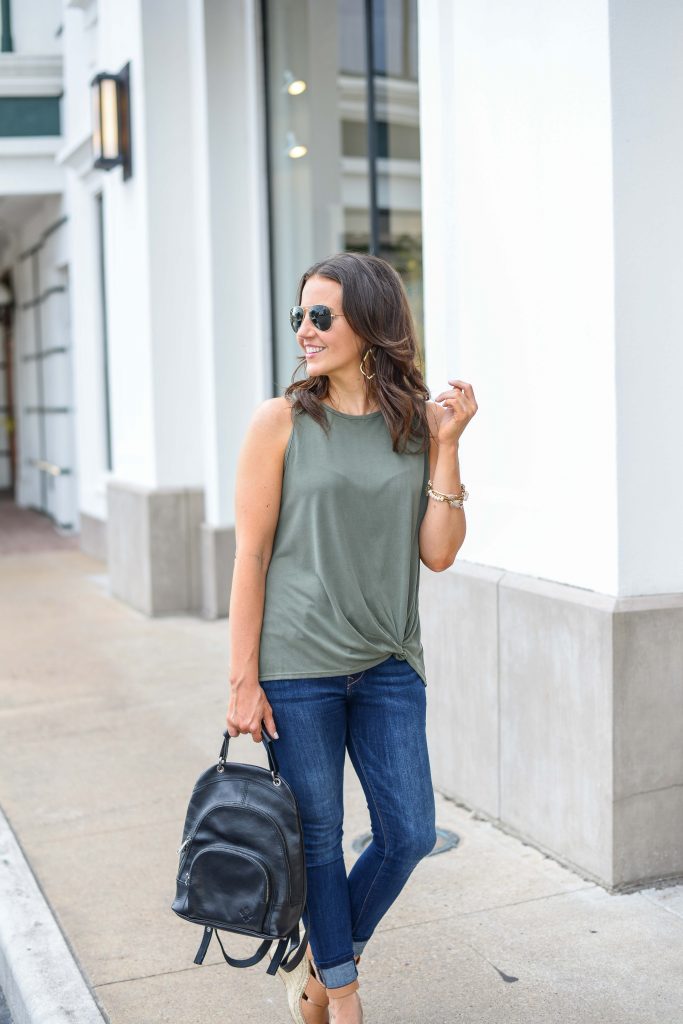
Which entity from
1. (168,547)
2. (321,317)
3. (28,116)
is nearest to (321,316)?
(321,317)

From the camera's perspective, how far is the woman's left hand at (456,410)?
2770 mm

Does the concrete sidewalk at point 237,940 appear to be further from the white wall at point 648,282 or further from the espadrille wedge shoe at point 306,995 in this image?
the white wall at point 648,282

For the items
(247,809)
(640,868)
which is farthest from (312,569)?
(640,868)

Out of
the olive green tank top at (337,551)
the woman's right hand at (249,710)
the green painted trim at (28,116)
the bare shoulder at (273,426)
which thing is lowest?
the woman's right hand at (249,710)

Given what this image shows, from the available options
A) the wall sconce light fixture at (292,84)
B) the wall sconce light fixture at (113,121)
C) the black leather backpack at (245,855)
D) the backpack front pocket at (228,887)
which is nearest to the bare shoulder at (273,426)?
the black leather backpack at (245,855)

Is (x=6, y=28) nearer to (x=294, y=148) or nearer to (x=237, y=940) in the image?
(x=294, y=148)

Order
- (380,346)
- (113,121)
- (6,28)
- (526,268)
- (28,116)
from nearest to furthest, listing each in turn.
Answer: (380,346), (526,268), (113,121), (28,116), (6,28)

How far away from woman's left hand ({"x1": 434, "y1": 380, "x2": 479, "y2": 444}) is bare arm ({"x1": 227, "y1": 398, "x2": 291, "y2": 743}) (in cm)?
36

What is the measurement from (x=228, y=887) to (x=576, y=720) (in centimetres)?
156

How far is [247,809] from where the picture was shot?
2.64 meters

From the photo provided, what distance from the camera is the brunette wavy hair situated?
2.70m

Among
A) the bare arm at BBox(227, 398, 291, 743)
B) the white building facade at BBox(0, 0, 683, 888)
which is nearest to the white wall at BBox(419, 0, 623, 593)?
the white building facade at BBox(0, 0, 683, 888)

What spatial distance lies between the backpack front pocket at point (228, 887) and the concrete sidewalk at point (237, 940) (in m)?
0.65

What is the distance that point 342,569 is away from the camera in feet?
8.82
